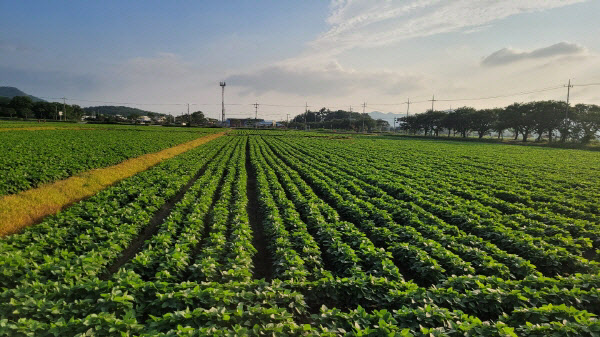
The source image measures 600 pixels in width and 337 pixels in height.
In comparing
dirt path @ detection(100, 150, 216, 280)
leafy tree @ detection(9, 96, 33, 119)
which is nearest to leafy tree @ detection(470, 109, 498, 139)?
dirt path @ detection(100, 150, 216, 280)

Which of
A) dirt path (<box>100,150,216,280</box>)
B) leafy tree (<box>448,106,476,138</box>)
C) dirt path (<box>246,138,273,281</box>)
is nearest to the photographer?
dirt path (<box>100,150,216,280</box>)

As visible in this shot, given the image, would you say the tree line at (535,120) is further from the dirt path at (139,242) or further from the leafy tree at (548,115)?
the dirt path at (139,242)

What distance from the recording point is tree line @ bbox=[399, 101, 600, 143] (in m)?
70.8

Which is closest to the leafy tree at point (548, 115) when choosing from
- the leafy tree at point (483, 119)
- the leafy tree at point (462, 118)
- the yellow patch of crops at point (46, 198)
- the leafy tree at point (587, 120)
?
the leafy tree at point (587, 120)

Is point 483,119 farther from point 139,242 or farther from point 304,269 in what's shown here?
point 139,242

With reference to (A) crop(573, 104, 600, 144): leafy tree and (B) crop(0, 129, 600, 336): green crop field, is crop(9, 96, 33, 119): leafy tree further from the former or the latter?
Answer: (A) crop(573, 104, 600, 144): leafy tree

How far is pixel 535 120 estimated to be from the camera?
7906 centimetres

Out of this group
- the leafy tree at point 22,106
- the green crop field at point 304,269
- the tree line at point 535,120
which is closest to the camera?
the green crop field at point 304,269

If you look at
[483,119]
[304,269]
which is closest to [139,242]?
[304,269]

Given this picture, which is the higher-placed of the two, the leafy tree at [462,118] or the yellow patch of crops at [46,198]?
the leafy tree at [462,118]

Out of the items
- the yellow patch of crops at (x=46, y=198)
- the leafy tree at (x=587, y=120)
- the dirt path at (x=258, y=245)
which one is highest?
the leafy tree at (x=587, y=120)

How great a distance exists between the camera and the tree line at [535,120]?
70750 millimetres

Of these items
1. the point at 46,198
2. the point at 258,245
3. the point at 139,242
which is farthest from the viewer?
the point at 46,198

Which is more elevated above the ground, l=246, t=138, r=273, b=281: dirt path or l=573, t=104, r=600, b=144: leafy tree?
l=573, t=104, r=600, b=144: leafy tree
